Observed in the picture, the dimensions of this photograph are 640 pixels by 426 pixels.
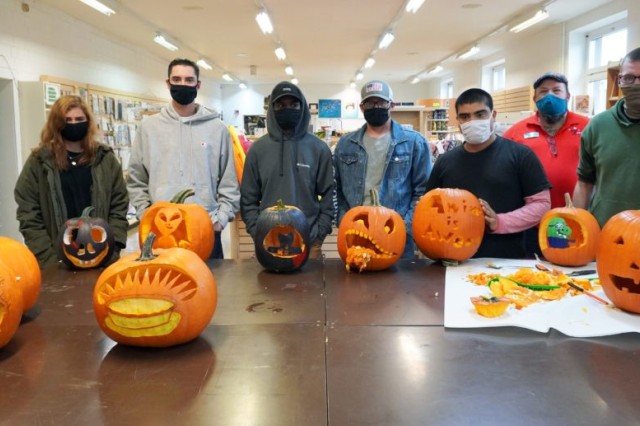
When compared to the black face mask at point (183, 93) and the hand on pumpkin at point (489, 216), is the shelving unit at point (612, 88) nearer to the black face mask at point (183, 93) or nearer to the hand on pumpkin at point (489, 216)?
the hand on pumpkin at point (489, 216)

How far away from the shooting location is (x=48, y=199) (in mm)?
2652

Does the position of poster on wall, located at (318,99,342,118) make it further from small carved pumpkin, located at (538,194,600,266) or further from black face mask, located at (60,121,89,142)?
small carved pumpkin, located at (538,194,600,266)

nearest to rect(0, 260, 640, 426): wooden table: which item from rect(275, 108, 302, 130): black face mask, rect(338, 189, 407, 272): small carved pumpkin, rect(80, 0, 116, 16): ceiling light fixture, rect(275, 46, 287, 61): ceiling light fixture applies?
rect(338, 189, 407, 272): small carved pumpkin

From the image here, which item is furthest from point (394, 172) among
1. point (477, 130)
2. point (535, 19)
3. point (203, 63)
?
point (203, 63)

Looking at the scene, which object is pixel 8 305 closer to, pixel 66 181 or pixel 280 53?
pixel 66 181

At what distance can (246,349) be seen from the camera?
137 cm

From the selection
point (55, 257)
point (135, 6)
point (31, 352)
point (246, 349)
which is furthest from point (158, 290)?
point (135, 6)

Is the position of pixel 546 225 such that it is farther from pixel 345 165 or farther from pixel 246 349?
pixel 246 349

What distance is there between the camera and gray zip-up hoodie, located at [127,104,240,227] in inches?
110

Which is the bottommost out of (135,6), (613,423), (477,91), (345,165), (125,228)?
(613,423)

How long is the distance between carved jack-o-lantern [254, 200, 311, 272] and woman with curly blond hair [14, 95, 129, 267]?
885 millimetres

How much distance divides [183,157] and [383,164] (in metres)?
1.13

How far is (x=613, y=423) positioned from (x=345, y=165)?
6.74 ft

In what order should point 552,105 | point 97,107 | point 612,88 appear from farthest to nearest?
point 97,107, point 612,88, point 552,105
